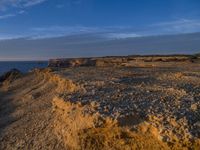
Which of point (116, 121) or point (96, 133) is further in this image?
point (96, 133)

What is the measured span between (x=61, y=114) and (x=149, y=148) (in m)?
5.79

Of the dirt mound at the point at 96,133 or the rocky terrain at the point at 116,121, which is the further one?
the dirt mound at the point at 96,133

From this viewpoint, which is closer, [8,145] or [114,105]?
[114,105]

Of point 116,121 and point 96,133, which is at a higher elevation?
point 116,121

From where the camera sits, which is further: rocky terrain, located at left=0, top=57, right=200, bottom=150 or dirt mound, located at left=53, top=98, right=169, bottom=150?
dirt mound, located at left=53, top=98, right=169, bottom=150

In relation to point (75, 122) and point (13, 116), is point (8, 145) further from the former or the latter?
point (13, 116)

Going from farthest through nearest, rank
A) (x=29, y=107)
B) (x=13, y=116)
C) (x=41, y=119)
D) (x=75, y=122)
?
(x=29, y=107), (x=13, y=116), (x=41, y=119), (x=75, y=122)

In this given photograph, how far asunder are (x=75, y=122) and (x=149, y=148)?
319cm

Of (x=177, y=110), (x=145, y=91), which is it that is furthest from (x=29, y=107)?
(x=177, y=110)

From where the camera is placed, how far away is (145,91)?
1588cm

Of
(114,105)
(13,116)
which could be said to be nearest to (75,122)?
(114,105)

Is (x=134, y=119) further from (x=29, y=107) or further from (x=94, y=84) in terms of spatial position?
(x=29, y=107)

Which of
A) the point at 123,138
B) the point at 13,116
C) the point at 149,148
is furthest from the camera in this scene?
the point at 13,116

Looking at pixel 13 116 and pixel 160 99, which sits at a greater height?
pixel 160 99
